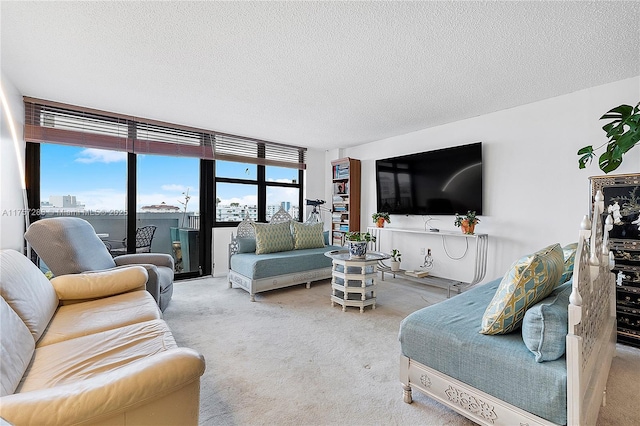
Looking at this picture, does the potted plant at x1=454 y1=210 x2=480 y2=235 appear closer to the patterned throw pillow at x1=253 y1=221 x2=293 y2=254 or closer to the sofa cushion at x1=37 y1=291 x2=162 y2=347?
the patterned throw pillow at x1=253 y1=221 x2=293 y2=254

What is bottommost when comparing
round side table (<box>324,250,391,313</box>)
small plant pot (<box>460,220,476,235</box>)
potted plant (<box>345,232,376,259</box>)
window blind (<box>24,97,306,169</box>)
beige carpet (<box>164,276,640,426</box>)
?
beige carpet (<box>164,276,640,426</box>)

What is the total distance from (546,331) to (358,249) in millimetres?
2038

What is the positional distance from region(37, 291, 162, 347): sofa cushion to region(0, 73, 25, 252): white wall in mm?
1475

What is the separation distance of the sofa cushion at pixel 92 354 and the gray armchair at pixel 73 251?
3.24ft

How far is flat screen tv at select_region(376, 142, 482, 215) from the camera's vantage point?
3664mm

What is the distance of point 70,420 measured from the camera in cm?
79

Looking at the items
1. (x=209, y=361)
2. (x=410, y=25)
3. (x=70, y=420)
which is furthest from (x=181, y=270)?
(x=410, y=25)

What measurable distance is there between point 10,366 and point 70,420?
478mm

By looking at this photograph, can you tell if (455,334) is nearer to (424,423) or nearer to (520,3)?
(424,423)

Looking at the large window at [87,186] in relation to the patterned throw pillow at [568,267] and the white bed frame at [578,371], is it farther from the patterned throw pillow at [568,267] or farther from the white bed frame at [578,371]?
the patterned throw pillow at [568,267]

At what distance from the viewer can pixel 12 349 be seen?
1.08 metres

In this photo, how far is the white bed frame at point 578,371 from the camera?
1.05 m

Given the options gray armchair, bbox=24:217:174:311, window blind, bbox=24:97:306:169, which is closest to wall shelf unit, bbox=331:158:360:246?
window blind, bbox=24:97:306:169

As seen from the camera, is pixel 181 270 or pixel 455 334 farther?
pixel 181 270
